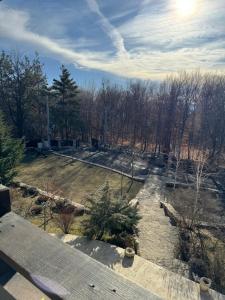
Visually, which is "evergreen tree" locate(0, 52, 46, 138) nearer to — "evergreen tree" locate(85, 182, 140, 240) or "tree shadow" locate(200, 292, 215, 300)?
"evergreen tree" locate(85, 182, 140, 240)

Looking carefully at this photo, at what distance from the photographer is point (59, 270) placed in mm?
1476

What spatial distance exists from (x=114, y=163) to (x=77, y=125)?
885 cm

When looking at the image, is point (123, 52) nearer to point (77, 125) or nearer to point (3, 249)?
point (3, 249)

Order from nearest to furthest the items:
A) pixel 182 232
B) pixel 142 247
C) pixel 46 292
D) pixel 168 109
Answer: pixel 46 292
pixel 142 247
pixel 182 232
pixel 168 109

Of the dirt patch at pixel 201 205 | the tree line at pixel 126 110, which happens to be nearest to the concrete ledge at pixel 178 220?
the dirt patch at pixel 201 205

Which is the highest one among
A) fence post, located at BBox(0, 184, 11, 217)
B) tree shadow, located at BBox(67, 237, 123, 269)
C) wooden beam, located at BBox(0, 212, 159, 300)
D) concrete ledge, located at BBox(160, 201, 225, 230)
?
fence post, located at BBox(0, 184, 11, 217)

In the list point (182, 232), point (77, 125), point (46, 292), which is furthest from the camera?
point (77, 125)

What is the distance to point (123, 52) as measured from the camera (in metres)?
11.7

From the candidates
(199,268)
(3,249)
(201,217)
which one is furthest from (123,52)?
(3,249)

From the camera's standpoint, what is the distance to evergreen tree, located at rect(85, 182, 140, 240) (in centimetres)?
686

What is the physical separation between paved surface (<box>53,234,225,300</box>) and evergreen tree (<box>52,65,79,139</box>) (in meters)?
19.4

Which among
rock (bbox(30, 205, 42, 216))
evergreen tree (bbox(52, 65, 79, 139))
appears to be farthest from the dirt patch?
evergreen tree (bbox(52, 65, 79, 139))

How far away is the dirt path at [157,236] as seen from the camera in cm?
643

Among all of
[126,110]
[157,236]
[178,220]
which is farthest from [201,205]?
[126,110]
